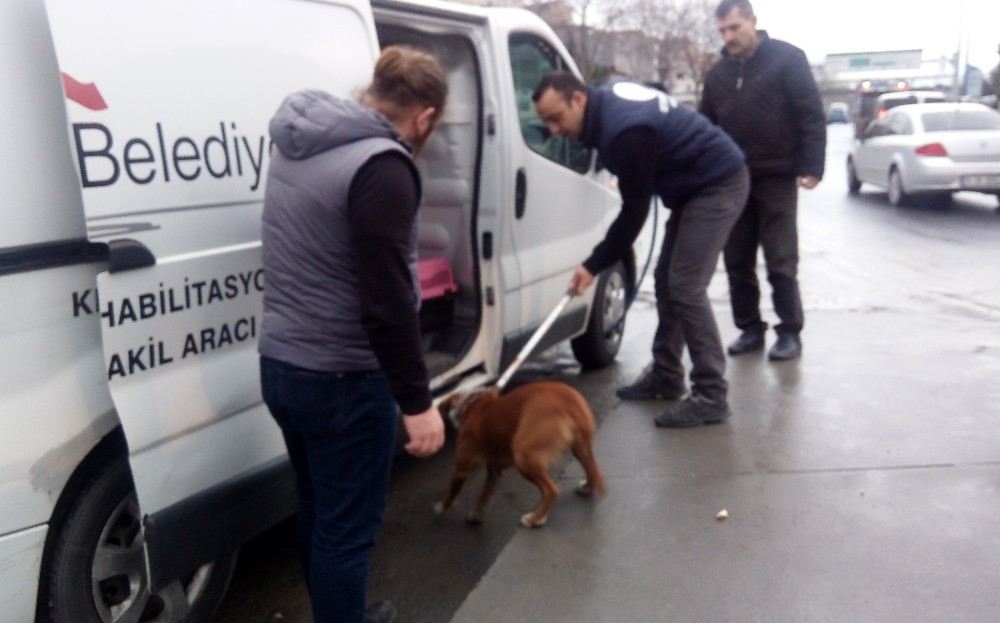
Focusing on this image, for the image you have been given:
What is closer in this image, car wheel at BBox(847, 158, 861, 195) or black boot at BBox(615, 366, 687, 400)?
black boot at BBox(615, 366, 687, 400)

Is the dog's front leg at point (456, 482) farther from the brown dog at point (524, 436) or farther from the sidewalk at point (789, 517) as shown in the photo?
the sidewalk at point (789, 517)

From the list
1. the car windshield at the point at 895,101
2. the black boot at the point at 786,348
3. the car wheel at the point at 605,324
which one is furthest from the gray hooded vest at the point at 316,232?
the car windshield at the point at 895,101

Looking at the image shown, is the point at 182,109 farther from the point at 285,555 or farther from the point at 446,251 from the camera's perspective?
the point at 446,251

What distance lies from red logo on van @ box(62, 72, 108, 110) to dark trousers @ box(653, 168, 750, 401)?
317cm

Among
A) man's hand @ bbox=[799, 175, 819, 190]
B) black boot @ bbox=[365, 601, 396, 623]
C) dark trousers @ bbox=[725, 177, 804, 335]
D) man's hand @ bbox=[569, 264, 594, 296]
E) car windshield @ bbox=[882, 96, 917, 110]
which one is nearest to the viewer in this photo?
black boot @ bbox=[365, 601, 396, 623]

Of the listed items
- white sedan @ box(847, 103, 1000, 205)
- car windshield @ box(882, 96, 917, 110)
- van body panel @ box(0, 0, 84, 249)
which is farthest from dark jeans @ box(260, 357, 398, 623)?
car windshield @ box(882, 96, 917, 110)

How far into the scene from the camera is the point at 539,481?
3.96 m

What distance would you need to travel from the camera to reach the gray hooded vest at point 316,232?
2482 mm

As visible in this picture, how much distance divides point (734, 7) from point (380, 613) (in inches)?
159

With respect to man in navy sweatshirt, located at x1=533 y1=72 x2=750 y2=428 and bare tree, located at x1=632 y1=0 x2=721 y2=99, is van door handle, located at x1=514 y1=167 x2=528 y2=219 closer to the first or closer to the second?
man in navy sweatshirt, located at x1=533 y1=72 x2=750 y2=428

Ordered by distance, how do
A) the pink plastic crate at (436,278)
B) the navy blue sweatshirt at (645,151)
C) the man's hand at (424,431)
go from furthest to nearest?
1. the pink plastic crate at (436,278)
2. the navy blue sweatshirt at (645,151)
3. the man's hand at (424,431)

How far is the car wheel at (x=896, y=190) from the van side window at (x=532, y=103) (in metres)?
11.5

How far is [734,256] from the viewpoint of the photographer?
20.9 ft

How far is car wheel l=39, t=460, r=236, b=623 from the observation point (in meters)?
2.69
